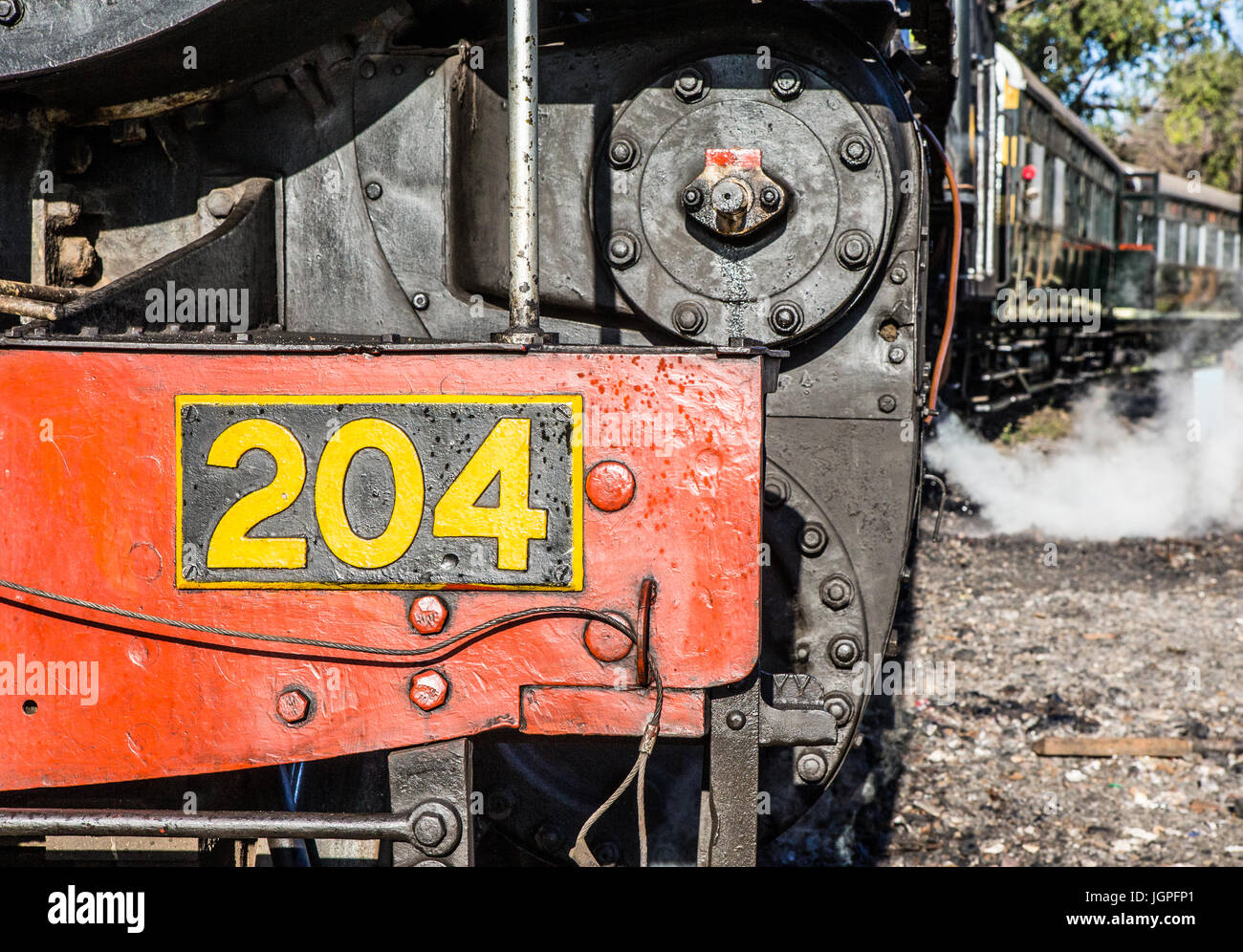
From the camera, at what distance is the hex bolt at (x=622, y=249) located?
2402 millimetres

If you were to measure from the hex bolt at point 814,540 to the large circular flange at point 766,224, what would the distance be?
0.42 m

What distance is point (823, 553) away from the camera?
2518 mm

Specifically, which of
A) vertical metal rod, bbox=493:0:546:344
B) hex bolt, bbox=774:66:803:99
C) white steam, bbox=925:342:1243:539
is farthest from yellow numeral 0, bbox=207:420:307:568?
white steam, bbox=925:342:1243:539

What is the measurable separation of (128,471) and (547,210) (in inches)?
41.2

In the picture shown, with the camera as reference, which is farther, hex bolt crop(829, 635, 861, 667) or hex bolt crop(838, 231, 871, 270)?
hex bolt crop(829, 635, 861, 667)

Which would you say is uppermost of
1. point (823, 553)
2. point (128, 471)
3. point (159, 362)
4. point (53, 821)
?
point (159, 362)

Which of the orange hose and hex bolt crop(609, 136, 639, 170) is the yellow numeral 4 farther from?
the orange hose

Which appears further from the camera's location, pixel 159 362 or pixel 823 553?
pixel 823 553

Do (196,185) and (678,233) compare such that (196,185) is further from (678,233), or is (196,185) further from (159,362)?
(678,233)

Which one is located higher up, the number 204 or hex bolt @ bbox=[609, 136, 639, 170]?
hex bolt @ bbox=[609, 136, 639, 170]

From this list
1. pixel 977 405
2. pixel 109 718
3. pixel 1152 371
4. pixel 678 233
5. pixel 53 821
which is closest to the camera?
pixel 53 821

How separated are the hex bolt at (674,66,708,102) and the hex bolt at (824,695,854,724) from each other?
130cm

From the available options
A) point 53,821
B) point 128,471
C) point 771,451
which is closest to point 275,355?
point 128,471

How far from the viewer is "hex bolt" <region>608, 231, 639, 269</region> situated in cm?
240
